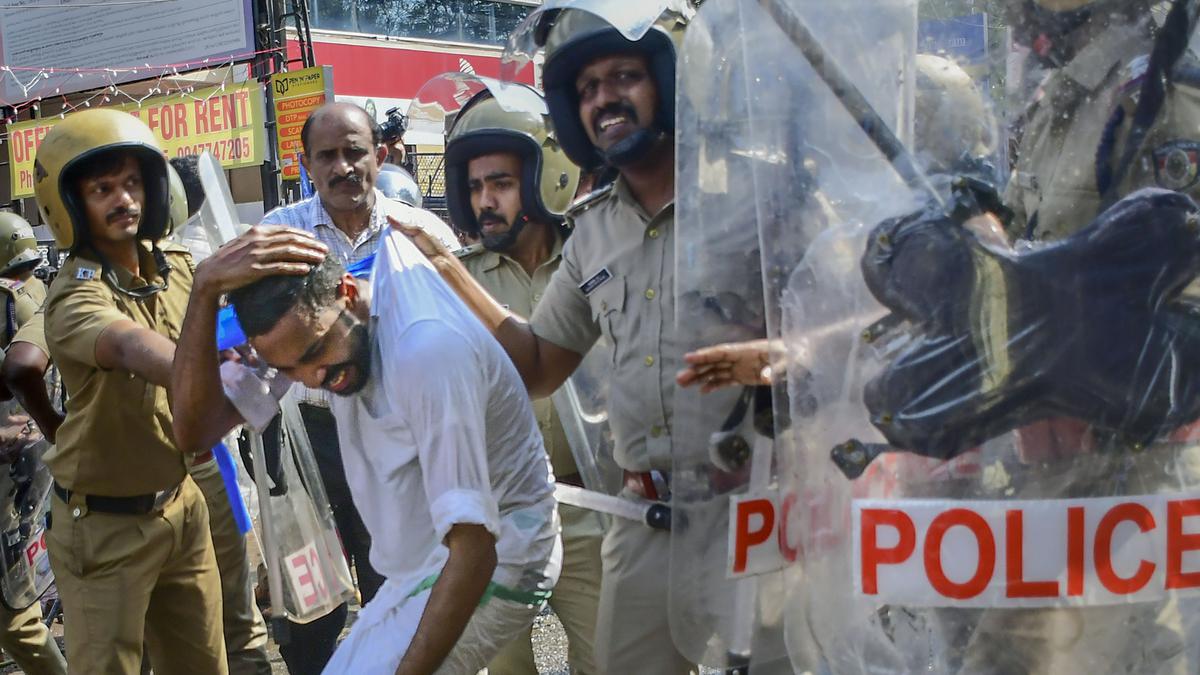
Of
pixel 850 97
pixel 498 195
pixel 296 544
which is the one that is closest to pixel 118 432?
pixel 296 544

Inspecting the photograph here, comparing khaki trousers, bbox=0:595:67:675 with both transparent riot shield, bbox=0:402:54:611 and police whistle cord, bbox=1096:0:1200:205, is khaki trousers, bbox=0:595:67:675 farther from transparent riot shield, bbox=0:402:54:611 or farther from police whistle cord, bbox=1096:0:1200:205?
police whistle cord, bbox=1096:0:1200:205

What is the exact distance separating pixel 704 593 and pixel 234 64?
14.9 metres

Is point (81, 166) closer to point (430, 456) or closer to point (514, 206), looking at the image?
point (514, 206)

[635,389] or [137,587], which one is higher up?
[635,389]

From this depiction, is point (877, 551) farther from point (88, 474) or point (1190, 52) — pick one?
point (88, 474)

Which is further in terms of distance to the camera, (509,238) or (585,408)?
(509,238)

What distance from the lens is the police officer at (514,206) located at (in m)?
4.04

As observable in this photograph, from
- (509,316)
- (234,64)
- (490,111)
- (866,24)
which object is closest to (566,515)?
(509,316)

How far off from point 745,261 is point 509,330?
34.5 inches

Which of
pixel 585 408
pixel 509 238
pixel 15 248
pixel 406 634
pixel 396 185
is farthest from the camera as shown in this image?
pixel 396 185

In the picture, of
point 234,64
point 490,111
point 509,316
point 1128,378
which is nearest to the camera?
point 1128,378

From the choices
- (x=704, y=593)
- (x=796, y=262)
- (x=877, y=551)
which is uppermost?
(x=796, y=262)

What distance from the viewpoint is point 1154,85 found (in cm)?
194

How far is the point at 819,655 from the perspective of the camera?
208 centimetres
